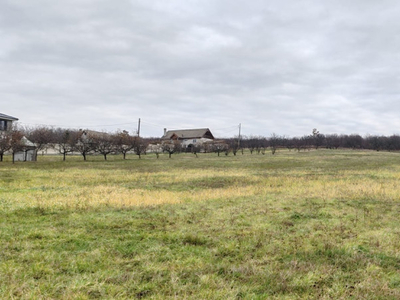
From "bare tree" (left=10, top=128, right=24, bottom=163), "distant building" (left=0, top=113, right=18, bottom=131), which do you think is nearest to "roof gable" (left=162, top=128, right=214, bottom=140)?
"distant building" (left=0, top=113, right=18, bottom=131)

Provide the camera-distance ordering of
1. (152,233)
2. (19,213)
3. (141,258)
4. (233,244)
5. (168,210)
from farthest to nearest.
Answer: (168,210) < (19,213) < (152,233) < (233,244) < (141,258)

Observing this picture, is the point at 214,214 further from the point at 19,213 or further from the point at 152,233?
the point at 19,213

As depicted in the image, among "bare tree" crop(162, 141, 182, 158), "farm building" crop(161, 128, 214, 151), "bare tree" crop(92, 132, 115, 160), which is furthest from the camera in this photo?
"farm building" crop(161, 128, 214, 151)

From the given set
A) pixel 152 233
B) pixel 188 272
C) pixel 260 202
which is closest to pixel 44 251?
pixel 152 233

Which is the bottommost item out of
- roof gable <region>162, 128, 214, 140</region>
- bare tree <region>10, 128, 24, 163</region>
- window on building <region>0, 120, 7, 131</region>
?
bare tree <region>10, 128, 24, 163</region>

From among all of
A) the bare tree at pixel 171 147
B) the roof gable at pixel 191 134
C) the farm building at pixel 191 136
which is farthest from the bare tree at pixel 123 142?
the roof gable at pixel 191 134

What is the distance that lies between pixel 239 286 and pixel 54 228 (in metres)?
5.56

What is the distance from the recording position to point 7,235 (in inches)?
265

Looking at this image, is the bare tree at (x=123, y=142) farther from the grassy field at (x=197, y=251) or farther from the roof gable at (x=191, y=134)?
the roof gable at (x=191, y=134)

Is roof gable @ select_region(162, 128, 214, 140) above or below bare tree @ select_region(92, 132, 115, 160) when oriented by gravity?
above

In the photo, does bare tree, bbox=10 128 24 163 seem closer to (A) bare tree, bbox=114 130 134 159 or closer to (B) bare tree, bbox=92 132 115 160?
(B) bare tree, bbox=92 132 115 160

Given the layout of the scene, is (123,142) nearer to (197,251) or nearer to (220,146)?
(220,146)

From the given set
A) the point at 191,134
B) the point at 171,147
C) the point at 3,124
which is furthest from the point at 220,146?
the point at 3,124

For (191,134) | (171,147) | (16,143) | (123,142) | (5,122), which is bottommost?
(16,143)
